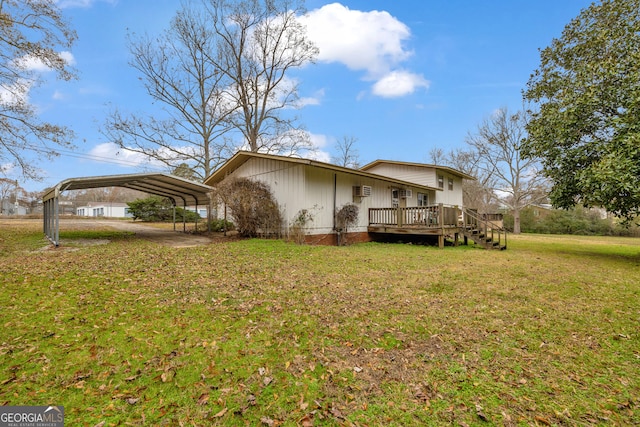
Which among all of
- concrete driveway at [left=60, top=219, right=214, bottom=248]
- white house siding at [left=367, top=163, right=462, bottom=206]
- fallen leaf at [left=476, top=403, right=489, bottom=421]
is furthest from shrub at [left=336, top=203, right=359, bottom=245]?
fallen leaf at [left=476, top=403, right=489, bottom=421]

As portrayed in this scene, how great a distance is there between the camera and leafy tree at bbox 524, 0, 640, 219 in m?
8.34

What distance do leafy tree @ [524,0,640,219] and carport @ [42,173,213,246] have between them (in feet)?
44.6

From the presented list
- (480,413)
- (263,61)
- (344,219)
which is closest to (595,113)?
(344,219)

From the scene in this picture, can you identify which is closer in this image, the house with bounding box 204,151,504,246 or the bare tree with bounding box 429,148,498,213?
the house with bounding box 204,151,504,246

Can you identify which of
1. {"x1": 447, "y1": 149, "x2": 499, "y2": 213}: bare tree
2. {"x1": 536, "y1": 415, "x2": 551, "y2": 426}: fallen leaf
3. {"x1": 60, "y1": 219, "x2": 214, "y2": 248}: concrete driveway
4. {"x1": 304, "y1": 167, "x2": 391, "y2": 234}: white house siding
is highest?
{"x1": 447, "y1": 149, "x2": 499, "y2": 213}: bare tree

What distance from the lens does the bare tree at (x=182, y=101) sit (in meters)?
20.5

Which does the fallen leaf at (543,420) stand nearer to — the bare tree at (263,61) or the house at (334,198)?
the house at (334,198)

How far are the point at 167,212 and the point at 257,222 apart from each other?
2013 centimetres

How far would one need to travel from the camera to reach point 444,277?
6828mm

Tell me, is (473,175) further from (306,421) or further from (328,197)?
(306,421)

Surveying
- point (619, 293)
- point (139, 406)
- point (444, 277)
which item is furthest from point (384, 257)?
point (139, 406)

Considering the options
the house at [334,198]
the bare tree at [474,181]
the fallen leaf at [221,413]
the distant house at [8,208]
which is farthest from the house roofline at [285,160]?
the distant house at [8,208]

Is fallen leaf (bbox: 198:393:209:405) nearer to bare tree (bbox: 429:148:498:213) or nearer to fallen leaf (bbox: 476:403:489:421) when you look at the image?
fallen leaf (bbox: 476:403:489:421)

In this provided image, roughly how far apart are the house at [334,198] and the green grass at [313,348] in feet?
17.8
